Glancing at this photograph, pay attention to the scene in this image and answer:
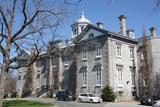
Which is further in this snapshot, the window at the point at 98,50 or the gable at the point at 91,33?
the gable at the point at 91,33

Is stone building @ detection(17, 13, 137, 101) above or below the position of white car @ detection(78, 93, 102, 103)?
above

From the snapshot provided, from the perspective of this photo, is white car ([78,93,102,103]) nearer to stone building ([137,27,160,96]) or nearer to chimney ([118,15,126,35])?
stone building ([137,27,160,96])

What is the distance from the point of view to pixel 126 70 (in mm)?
49281

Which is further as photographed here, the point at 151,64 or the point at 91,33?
the point at 91,33

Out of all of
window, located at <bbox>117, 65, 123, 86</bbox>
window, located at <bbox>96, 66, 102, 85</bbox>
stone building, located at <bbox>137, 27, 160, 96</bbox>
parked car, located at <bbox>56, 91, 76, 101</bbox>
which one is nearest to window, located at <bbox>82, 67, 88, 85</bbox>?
window, located at <bbox>96, 66, 102, 85</bbox>

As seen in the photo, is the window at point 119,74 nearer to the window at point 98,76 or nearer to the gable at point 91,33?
the window at point 98,76

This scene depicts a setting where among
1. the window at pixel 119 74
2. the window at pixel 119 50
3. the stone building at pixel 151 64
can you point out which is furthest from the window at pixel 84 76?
the stone building at pixel 151 64

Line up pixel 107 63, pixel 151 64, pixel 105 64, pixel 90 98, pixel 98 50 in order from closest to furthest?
1. pixel 90 98
2. pixel 107 63
3. pixel 105 64
4. pixel 151 64
5. pixel 98 50

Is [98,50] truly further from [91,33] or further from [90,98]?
[90,98]

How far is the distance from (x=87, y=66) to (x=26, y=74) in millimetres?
23847

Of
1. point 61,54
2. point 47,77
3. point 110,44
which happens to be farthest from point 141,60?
point 61,54

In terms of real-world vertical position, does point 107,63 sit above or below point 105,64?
above

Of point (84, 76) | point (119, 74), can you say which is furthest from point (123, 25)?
point (84, 76)

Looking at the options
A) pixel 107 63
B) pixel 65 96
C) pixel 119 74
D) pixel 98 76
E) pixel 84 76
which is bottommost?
pixel 65 96
